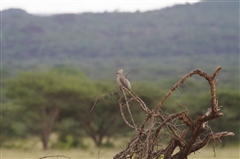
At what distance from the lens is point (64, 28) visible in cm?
9106

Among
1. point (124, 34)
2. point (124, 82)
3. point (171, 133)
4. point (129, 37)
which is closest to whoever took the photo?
point (171, 133)

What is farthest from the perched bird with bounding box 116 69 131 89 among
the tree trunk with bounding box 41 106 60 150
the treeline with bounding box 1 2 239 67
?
the treeline with bounding box 1 2 239 67

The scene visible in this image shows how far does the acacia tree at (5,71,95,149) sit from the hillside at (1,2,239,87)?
46.2m

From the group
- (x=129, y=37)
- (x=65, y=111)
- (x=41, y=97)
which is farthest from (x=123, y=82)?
(x=129, y=37)

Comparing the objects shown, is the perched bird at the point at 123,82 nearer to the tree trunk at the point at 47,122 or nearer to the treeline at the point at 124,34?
the tree trunk at the point at 47,122

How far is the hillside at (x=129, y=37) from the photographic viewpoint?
7831 centimetres

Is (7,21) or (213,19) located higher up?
(213,19)

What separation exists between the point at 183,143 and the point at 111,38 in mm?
84375

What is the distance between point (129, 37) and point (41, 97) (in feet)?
219

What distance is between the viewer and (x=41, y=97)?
23.3 metres

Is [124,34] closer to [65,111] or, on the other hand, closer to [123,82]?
[65,111]

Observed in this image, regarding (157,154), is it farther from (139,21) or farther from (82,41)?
(139,21)

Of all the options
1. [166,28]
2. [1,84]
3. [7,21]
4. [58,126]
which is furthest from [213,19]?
[58,126]

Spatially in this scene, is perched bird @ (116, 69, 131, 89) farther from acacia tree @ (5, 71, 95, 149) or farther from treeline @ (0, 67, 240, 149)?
acacia tree @ (5, 71, 95, 149)
